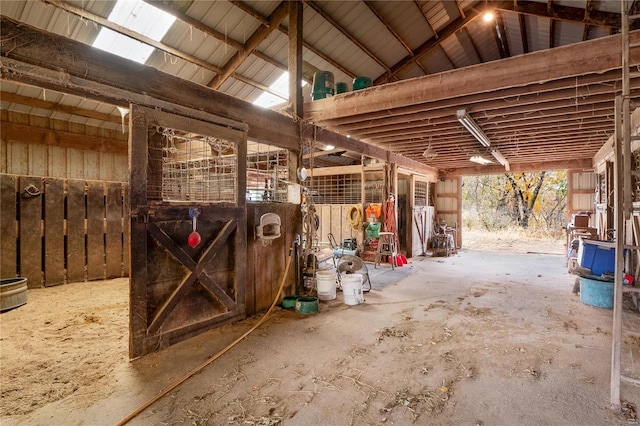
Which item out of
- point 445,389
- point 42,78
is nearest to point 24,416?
point 42,78

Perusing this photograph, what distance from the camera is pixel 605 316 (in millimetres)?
4027

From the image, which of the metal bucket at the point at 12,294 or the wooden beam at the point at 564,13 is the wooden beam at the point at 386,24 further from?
the metal bucket at the point at 12,294

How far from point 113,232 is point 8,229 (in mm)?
1480

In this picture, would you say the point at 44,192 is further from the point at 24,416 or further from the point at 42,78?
the point at 24,416

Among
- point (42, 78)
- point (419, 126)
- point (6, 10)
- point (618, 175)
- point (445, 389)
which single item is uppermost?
point (6, 10)

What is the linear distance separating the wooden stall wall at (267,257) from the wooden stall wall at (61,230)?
3716 mm

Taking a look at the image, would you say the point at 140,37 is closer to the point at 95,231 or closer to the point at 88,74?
the point at 88,74

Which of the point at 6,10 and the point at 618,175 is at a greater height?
the point at 6,10

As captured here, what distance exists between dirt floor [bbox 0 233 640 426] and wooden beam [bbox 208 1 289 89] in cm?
433

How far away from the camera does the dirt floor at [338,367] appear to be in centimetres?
213

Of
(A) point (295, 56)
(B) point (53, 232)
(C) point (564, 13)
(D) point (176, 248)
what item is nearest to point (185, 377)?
(D) point (176, 248)

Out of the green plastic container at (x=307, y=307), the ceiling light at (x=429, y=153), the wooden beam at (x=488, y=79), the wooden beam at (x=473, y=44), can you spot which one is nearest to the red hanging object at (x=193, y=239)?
the green plastic container at (x=307, y=307)

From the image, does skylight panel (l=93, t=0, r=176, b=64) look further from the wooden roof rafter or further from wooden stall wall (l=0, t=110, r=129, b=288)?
the wooden roof rafter

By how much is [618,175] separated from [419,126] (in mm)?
3788
